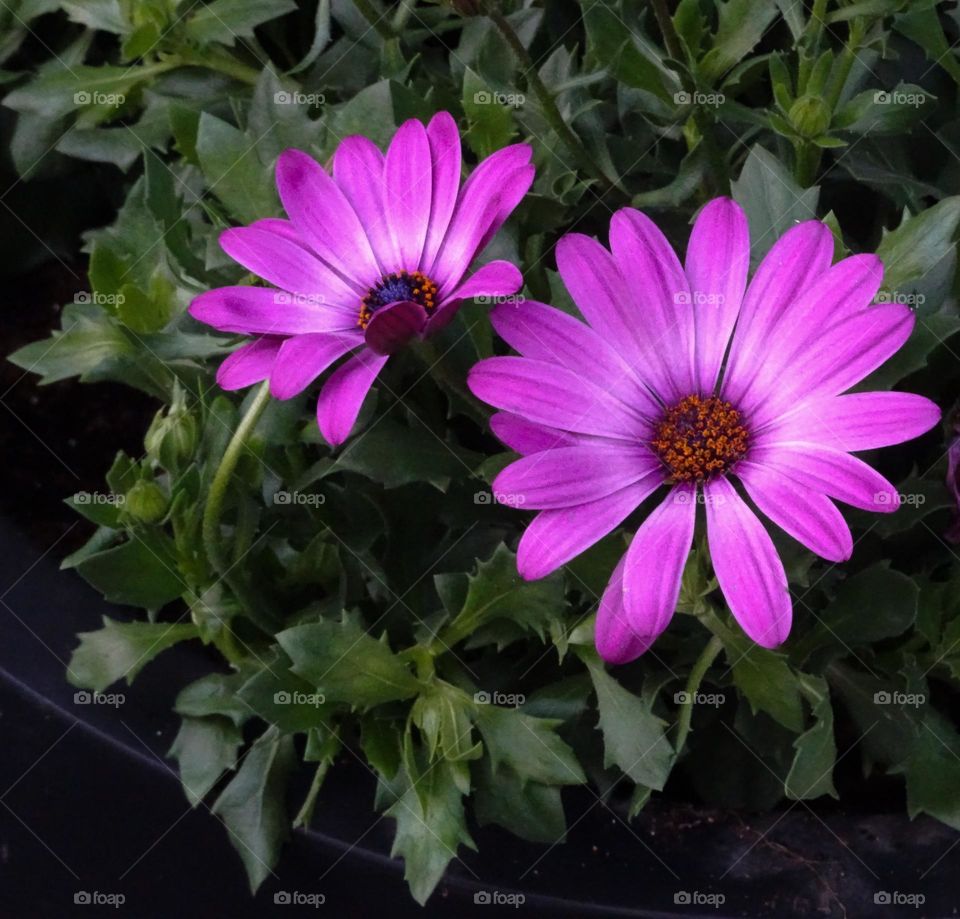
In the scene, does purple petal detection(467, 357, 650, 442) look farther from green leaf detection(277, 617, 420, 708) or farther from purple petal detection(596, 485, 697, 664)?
green leaf detection(277, 617, 420, 708)

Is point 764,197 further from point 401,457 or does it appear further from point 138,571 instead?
point 138,571

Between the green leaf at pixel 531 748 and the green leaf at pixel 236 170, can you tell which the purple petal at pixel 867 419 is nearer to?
the green leaf at pixel 531 748

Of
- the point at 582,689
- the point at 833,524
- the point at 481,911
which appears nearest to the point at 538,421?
the point at 833,524

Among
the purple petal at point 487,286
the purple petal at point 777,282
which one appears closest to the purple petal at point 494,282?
the purple petal at point 487,286

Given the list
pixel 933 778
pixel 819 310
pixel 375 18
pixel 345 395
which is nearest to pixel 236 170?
pixel 375 18

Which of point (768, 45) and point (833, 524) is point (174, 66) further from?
point (833, 524)

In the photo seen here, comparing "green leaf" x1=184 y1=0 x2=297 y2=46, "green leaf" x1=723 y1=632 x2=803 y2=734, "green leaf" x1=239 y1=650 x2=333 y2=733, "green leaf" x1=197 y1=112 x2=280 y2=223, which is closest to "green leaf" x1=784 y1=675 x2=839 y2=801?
"green leaf" x1=723 y1=632 x2=803 y2=734
